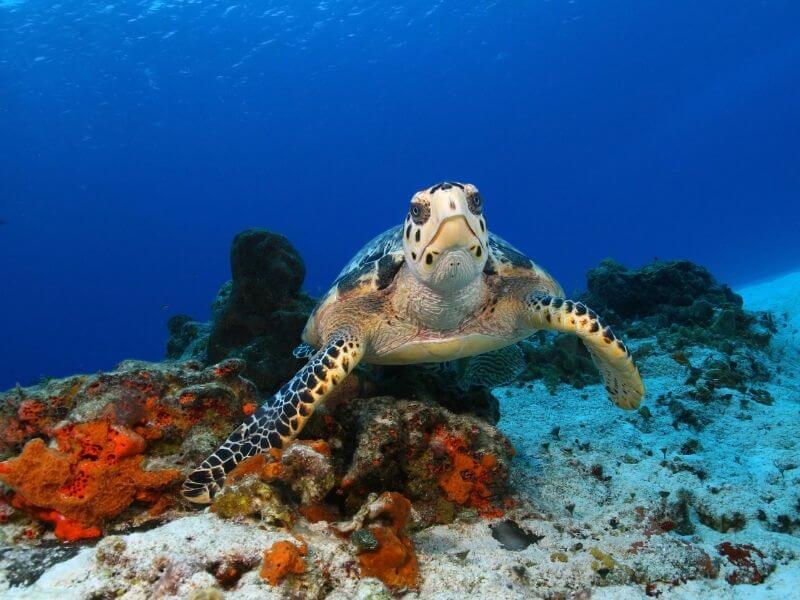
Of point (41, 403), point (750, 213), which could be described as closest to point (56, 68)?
point (41, 403)

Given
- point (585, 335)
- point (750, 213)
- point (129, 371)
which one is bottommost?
point (129, 371)

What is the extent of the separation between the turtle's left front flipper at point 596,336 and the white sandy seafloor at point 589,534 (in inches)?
23.8

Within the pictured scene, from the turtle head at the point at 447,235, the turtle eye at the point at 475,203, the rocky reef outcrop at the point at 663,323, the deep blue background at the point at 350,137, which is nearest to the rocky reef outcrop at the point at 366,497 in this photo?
the turtle head at the point at 447,235

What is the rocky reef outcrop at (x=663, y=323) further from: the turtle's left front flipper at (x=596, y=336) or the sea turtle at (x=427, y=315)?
the sea turtle at (x=427, y=315)

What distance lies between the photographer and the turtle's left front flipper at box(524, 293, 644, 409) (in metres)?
3.71

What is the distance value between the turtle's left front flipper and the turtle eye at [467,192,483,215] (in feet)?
3.95

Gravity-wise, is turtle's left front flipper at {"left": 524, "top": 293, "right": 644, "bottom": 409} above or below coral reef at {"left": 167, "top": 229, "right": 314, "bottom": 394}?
below

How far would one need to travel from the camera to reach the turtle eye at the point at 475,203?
3.21m

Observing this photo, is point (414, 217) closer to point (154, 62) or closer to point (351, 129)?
point (154, 62)

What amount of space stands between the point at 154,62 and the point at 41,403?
64.2 m

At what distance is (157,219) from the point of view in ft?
359

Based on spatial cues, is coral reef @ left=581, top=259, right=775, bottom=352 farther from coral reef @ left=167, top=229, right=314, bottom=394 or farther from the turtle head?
coral reef @ left=167, top=229, right=314, bottom=394

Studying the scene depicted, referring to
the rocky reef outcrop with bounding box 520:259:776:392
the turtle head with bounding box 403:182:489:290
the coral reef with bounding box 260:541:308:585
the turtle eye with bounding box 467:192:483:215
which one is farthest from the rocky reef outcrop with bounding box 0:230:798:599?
the rocky reef outcrop with bounding box 520:259:776:392

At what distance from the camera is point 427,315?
4.01m
